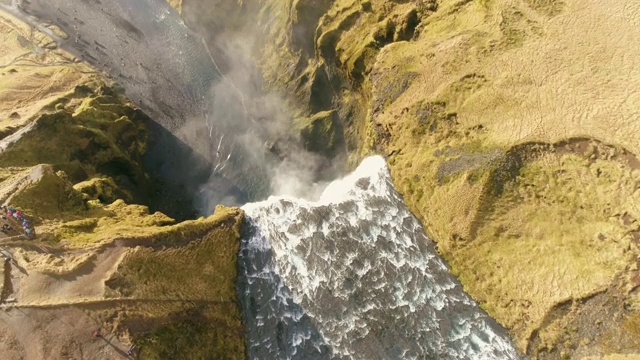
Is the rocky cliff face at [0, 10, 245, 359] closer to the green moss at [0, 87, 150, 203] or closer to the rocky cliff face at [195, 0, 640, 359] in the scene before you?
the green moss at [0, 87, 150, 203]

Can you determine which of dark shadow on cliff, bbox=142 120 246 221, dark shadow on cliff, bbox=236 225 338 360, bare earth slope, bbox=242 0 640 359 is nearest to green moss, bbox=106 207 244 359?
dark shadow on cliff, bbox=236 225 338 360

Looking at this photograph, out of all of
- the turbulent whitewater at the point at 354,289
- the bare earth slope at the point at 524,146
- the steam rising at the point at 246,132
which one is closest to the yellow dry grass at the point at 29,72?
the steam rising at the point at 246,132

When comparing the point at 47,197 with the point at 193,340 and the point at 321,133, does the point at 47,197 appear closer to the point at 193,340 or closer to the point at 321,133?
the point at 193,340

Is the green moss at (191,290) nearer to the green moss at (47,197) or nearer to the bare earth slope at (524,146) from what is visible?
the green moss at (47,197)

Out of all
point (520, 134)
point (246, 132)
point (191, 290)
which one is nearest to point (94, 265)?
point (191, 290)

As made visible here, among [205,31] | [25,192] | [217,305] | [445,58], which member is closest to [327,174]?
[445,58]
